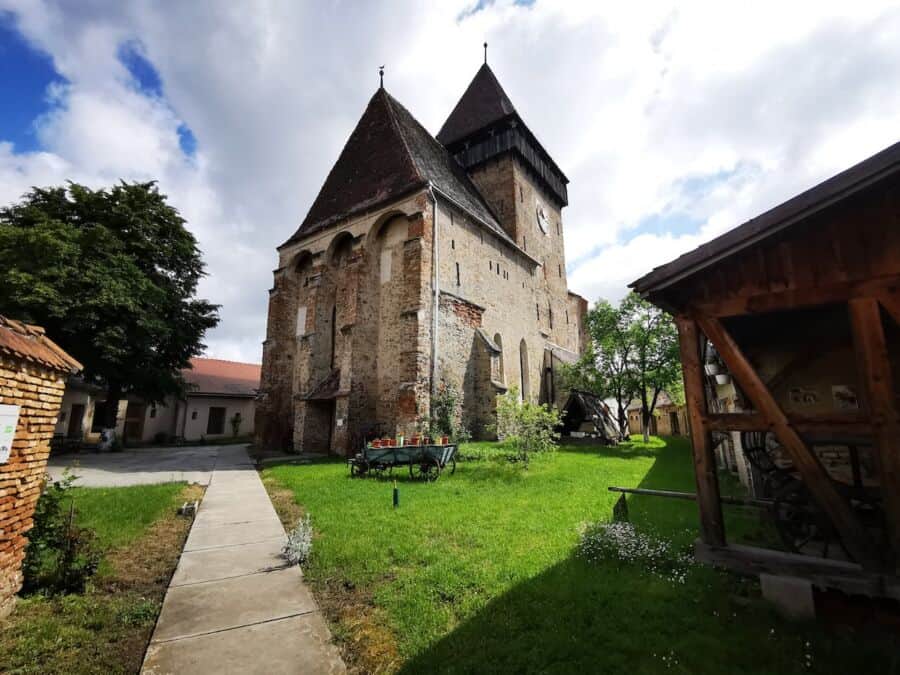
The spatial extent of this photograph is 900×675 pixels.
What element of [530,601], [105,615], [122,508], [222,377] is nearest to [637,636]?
[530,601]

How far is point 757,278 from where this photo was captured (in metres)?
3.96

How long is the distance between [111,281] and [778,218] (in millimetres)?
20822

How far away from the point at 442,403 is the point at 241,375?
2727 cm

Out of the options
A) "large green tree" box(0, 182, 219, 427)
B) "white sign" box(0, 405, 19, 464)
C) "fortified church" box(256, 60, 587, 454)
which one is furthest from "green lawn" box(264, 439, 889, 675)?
"large green tree" box(0, 182, 219, 427)

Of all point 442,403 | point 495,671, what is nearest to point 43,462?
point 495,671

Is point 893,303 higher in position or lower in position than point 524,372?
lower

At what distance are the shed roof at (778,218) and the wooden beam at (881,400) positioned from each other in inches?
36.3

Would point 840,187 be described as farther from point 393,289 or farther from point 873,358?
point 393,289

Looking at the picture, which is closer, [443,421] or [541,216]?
[443,421]

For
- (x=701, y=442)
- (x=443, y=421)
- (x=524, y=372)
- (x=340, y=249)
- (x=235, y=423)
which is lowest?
(x=701, y=442)

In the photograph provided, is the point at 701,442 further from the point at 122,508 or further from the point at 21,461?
the point at 122,508

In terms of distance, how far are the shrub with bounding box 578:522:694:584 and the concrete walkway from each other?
3.07 metres

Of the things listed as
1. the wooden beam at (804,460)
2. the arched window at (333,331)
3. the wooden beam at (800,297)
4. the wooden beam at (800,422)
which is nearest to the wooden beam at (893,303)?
the wooden beam at (800,297)

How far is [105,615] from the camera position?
356cm
